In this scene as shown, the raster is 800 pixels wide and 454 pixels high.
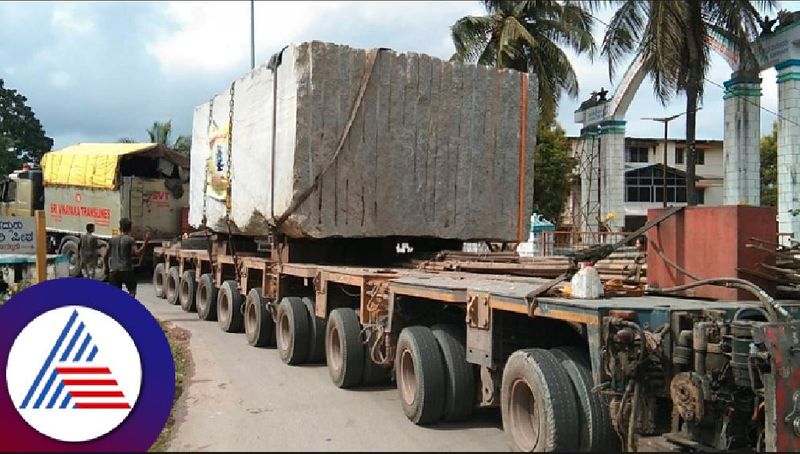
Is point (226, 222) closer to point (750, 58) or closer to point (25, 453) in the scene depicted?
point (25, 453)

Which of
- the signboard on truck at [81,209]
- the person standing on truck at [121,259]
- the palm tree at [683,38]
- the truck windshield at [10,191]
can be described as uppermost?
the palm tree at [683,38]

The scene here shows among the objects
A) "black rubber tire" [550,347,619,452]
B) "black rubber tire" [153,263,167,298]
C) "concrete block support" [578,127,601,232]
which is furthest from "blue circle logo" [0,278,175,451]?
"concrete block support" [578,127,601,232]

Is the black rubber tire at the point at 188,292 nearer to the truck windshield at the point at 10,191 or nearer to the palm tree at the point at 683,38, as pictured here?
the truck windshield at the point at 10,191

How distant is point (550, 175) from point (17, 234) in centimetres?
2495

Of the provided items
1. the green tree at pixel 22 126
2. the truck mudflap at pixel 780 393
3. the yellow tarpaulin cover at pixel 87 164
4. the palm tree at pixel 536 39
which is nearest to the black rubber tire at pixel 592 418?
the truck mudflap at pixel 780 393

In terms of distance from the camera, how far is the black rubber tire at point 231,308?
1179cm

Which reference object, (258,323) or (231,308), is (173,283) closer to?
(231,308)

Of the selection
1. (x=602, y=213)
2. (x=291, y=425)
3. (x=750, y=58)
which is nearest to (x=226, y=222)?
(x=291, y=425)

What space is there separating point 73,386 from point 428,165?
18.9ft

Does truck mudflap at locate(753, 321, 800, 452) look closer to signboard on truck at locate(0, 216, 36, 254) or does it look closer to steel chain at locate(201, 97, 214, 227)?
signboard on truck at locate(0, 216, 36, 254)

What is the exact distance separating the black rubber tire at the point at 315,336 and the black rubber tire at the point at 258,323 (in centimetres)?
137

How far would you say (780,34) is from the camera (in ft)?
59.9

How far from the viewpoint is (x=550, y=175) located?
31344mm

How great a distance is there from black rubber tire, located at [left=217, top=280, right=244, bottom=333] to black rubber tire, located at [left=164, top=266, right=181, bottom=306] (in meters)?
3.68
